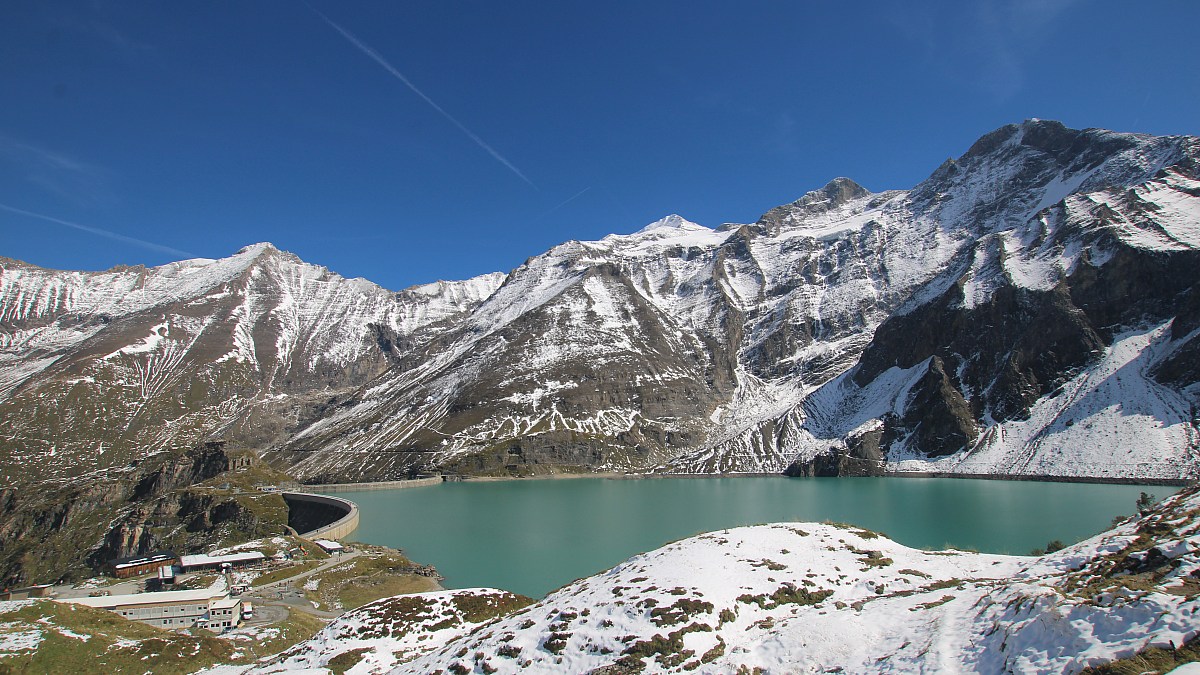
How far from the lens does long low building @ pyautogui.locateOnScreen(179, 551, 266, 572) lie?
7169cm

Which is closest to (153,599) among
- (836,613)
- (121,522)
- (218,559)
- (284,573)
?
(284,573)

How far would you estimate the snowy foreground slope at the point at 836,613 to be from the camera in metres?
11.4

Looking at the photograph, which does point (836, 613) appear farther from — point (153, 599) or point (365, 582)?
point (365, 582)

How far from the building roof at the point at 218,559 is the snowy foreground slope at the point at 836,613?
5152cm

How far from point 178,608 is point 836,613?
55085mm

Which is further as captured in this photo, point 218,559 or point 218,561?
point 218,559

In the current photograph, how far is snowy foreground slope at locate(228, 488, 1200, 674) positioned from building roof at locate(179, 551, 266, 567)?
5152 cm

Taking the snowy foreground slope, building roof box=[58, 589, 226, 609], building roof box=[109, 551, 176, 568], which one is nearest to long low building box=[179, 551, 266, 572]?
building roof box=[109, 551, 176, 568]

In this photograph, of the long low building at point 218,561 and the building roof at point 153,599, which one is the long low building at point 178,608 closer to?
the building roof at point 153,599

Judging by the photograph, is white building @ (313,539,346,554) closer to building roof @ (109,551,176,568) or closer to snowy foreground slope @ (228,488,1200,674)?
building roof @ (109,551,176,568)

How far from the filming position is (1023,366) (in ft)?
579

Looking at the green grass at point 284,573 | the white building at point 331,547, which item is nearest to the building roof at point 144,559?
the white building at point 331,547

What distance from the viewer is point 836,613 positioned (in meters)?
18.5

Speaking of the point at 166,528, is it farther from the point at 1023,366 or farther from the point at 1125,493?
the point at 1023,366
